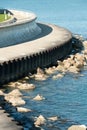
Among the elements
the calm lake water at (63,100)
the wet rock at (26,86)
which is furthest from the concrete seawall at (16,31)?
the wet rock at (26,86)

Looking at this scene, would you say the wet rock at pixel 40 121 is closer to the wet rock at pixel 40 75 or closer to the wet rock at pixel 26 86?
the wet rock at pixel 26 86

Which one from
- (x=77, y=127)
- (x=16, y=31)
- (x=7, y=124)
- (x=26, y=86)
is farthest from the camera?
(x=16, y=31)

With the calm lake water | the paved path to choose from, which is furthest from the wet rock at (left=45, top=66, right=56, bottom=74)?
the paved path

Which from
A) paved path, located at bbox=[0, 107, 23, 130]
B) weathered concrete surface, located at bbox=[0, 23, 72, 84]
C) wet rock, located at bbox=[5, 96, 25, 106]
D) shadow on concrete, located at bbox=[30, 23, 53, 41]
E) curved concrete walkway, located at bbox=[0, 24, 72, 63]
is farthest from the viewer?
shadow on concrete, located at bbox=[30, 23, 53, 41]

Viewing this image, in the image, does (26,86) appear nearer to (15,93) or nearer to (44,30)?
(15,93)

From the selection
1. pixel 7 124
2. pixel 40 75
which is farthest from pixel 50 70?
pixel 7 124

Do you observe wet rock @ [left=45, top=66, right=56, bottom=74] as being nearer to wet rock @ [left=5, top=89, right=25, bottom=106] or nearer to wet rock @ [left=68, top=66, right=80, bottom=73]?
wet rock @ [left=68, top=66, right=80, bottom=73]

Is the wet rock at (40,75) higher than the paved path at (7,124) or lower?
lower

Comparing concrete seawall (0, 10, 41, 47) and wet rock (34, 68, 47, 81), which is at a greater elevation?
concrete seawall (0, 10, 41, 47)

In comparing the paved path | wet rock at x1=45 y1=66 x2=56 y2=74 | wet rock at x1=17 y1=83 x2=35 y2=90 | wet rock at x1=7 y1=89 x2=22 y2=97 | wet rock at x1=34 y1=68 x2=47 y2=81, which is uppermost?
the paved path

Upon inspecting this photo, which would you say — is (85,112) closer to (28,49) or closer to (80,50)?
(28,49)

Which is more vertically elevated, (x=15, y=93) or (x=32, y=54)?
(x=32, y=54)

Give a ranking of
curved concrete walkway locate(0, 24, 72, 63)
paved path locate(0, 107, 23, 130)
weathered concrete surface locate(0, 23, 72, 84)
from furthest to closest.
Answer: curved concrete walkway locate(0, 24, 72, 63) < weathered concrete surface locate(0, 23, 72, 84) < paved path locate(0, 107, 23, 130)
